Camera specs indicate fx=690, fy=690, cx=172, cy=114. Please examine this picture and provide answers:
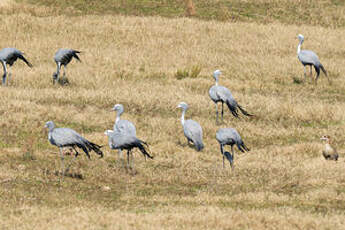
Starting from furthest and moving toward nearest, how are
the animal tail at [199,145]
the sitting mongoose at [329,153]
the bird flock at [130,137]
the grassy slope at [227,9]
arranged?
the grassy slope at [227,9]
the animal tail at [199,145]
the sitting mongoose at [329,153]
the bird flock at [130,137]

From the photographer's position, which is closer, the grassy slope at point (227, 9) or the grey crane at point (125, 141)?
the grey crane at point (125, 141)

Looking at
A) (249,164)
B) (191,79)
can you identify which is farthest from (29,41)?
(249,164)

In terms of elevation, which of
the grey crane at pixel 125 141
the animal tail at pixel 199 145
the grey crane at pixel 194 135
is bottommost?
the grey crane at pixel 125 141

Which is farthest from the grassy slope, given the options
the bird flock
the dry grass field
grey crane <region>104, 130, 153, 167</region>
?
grey crane <region>104, 130, 153, 167</region>

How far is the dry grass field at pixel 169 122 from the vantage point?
1170cm

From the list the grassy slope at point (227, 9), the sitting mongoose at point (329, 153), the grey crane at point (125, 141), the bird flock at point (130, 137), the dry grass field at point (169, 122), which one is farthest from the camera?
the grassy slope at point (227, 9)

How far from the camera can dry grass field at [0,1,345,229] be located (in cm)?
1170

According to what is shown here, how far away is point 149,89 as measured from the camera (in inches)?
882

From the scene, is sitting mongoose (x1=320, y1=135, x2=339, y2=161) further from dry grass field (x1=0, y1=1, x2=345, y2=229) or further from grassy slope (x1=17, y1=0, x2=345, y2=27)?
grassy slope (x1=17, y1=0, x2=345, y2=27)

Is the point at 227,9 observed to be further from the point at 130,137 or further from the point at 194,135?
the point at 130,137

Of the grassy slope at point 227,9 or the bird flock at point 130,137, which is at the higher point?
the grassy slope at point 227,9

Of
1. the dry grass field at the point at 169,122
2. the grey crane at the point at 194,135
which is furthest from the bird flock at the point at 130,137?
the dry grass field at the point at 169,122

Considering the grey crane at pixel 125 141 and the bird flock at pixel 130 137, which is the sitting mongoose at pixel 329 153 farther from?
the grey crane at pixel 125 141

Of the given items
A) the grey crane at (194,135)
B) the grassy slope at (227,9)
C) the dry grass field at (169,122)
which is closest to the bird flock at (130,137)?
Result: the grey crane at (194,135)
